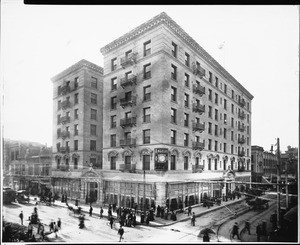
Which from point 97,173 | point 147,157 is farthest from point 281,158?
point 97,173

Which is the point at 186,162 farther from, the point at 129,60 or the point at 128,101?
the point at 129,60

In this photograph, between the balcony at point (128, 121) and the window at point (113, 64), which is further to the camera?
the window at point (113, 64)

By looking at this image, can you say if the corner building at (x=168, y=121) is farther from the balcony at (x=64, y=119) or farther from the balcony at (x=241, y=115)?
the balcony at (x=64, y=119)

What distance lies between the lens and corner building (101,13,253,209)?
13172 millimetres

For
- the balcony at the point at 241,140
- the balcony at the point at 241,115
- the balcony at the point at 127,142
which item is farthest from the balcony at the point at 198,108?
the balcony at the point at 127,142

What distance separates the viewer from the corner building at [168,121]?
43.2 feet

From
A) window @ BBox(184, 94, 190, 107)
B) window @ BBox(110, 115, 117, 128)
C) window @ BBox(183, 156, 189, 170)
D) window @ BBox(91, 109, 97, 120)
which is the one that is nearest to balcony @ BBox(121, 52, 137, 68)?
window @ BBox(110, 115, 117, 128)

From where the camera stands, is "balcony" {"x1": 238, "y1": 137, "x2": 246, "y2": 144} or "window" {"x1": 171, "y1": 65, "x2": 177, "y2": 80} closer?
"balcony" {"x1": 238, "y1": 137, "x2": 246, "y2": 144}

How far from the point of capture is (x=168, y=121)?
13.9 meters

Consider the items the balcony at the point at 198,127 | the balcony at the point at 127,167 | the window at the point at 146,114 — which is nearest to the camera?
the window at the point at 146,114

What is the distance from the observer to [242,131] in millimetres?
12852

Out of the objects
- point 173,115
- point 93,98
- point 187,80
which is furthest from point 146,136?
point 93,98

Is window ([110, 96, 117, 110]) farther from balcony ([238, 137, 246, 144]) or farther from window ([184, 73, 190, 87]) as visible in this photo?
balcony ([238, 137, 246, 144])
